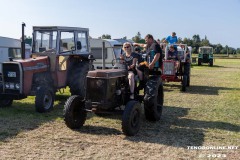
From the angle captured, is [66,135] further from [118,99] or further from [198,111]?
[198,111]

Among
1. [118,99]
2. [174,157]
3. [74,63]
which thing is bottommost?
[174,157]

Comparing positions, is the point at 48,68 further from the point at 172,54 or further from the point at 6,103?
the point at 172,54

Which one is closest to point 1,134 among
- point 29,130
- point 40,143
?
point 29,130

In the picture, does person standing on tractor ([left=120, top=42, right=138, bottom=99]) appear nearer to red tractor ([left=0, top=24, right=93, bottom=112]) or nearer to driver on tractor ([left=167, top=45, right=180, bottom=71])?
red tractor ([left=0, top=24, right=93, bottom=112])

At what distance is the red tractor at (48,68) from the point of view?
8258 mm

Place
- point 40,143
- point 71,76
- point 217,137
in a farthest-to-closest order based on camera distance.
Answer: point 71,76, point 217,137, point 40,143

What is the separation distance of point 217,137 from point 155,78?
6.17 ft

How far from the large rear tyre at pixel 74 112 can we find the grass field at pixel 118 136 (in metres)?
0.15

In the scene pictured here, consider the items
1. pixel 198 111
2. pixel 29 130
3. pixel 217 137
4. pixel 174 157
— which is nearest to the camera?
pixel 174 157

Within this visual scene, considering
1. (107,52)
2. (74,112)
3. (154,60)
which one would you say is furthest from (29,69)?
(107,52)

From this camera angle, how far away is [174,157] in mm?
4828

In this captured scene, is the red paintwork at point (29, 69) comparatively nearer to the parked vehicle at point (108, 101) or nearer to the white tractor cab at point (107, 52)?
the parked vehicle at point (108, 101)

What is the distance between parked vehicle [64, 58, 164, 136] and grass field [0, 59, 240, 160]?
0.78 ft

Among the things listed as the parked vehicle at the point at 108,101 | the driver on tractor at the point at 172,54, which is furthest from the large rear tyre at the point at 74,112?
the driver on tractor at the point at 172,54
